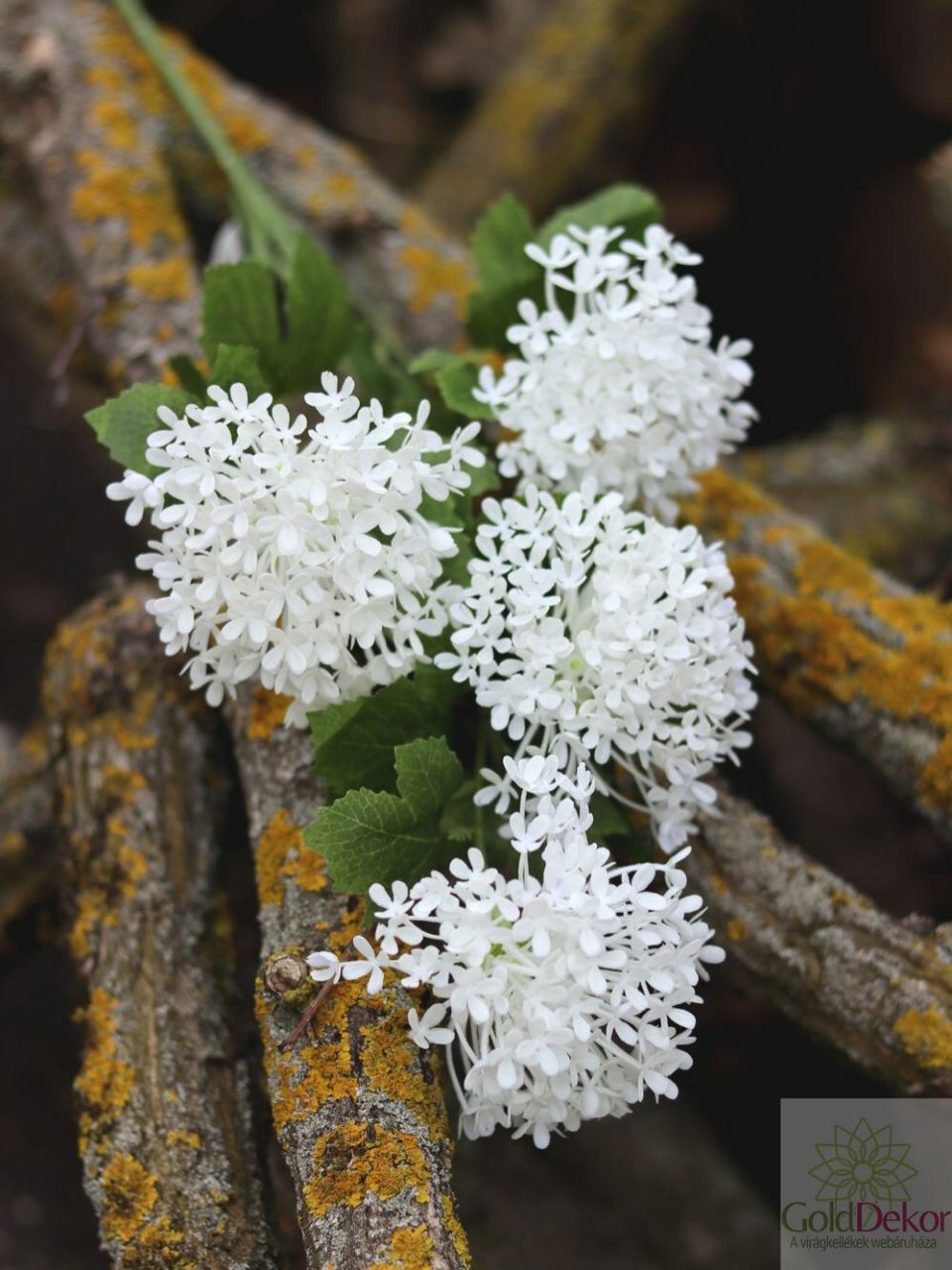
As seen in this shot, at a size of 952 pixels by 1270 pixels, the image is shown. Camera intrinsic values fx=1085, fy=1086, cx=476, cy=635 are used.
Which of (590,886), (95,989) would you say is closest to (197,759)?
(95,989)

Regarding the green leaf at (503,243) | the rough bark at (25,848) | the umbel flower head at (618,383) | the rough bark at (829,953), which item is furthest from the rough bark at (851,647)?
the rough bark at (25,848)

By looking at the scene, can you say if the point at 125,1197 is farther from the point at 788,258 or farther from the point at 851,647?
the point at 788,258

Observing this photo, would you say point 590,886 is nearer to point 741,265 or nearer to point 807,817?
point 807,817

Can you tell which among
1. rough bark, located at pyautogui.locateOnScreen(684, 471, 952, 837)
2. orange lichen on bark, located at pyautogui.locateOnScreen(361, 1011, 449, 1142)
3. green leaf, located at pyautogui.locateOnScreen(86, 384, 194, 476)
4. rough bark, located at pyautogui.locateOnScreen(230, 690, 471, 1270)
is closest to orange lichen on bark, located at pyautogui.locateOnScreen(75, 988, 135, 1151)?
rough bark, located at pyautogui.locateOnScreen(230, 690, 471, 1270)

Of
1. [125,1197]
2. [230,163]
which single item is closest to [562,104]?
[230,163]

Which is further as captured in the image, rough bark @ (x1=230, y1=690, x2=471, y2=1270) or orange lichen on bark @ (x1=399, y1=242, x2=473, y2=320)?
orange lichen on bark @ (x1=399, y1=242, x2=473, y2=320)

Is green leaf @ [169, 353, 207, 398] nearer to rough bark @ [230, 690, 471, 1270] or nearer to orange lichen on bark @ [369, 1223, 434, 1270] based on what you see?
rough bark @ [230, 690, 471, 1270]
